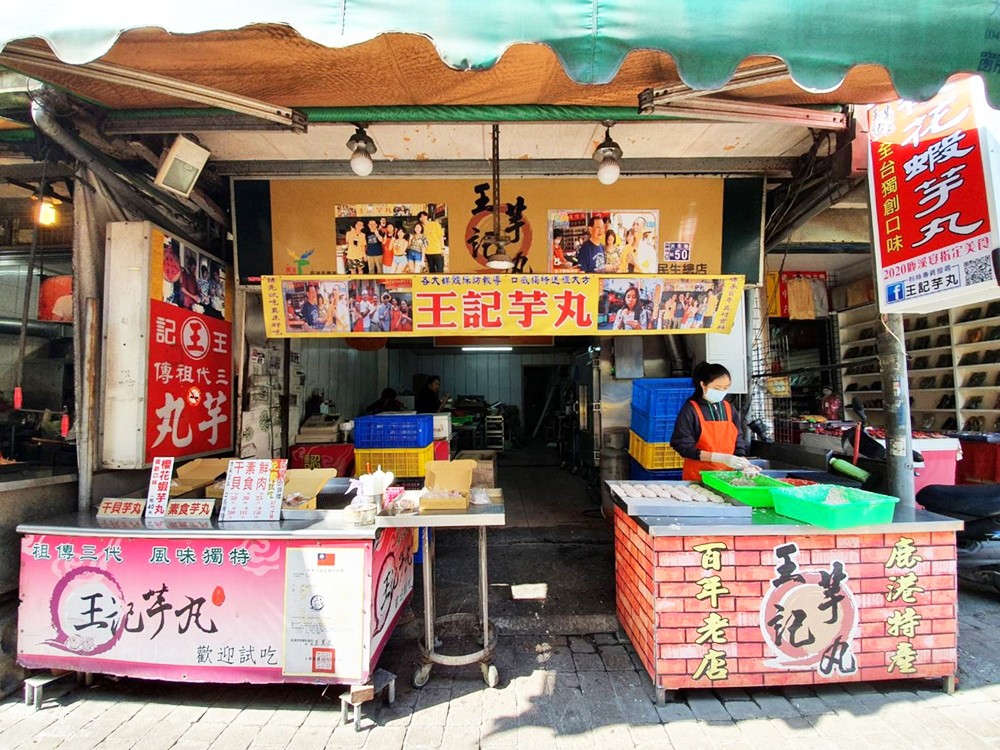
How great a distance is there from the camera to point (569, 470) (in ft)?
30.6

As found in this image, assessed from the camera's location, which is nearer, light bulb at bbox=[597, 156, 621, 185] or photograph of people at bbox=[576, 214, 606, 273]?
light bulb at bbox=[597, 156, 621, 185]

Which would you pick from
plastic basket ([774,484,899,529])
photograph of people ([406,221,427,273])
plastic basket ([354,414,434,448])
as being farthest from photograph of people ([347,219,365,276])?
A: plastic basket ([774,484,899,529])

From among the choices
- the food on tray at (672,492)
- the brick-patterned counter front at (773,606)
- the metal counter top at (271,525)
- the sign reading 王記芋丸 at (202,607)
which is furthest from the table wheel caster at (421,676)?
the food on tray at (672,492)

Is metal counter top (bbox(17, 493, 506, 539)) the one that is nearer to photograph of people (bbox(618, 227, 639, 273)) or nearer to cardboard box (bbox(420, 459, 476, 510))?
cardboard box (bbox(420, 459, 476, 510))

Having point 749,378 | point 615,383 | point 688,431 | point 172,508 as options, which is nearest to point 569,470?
point 615,383

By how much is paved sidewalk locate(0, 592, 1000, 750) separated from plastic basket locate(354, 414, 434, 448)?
7.80ft

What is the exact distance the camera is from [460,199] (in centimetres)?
419

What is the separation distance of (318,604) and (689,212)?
14.8 feet

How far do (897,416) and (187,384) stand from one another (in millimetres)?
5757

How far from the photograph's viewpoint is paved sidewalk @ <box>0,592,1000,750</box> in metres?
2.37

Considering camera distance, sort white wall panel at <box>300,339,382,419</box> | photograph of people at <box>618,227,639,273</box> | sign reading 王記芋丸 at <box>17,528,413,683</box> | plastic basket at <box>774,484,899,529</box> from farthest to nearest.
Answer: white wall panel at <box>300,339,382,419</box> < photograph of people at <box>618,227,639,273</box> < sign reading 王記芋丸 at <box>17,528,413,683</box> < plastic basket at <box>774,484,899,529</box>

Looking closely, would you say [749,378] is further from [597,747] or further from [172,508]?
[172,508]

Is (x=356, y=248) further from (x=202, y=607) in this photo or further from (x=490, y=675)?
(x=490, y=675)

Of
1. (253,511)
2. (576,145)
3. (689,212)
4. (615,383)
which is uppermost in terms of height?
(576,145)
